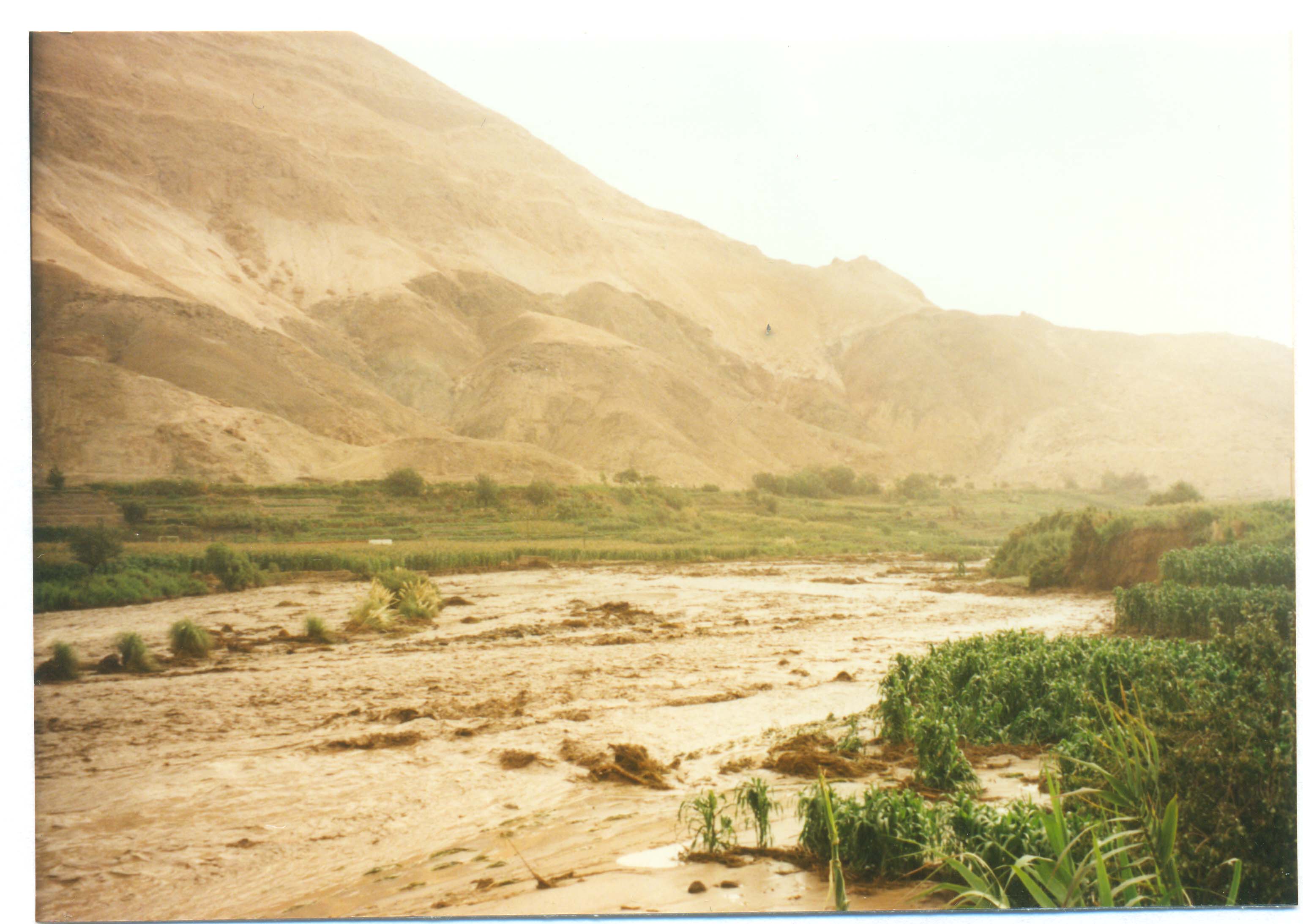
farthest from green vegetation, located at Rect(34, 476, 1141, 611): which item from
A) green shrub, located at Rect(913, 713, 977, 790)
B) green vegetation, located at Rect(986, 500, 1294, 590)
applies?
green shrub, located at Rect(913, 713, 977, 790)

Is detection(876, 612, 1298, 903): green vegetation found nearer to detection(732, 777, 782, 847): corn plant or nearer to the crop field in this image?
the crop field

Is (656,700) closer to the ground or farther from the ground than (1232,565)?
closer to the ground

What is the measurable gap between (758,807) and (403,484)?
325cm

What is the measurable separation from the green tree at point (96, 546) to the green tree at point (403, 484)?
5.40 feet

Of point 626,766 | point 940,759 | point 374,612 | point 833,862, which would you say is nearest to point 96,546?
point 374,612

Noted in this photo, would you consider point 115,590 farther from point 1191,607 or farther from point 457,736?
point 1191,607

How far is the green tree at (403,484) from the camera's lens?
5.90 meters

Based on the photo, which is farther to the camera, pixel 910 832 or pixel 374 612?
pixel 374 612

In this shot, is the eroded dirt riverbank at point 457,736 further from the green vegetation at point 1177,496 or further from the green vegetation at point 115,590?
the green vegetation at point 1177,496

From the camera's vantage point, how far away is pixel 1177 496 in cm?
636

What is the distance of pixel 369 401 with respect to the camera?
6281 millimetres

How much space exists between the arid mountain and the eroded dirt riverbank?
1.00 metres

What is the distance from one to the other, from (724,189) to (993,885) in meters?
4.79

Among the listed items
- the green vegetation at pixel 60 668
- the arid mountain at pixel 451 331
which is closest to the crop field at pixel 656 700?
the green vegetation at pixel 60 668
